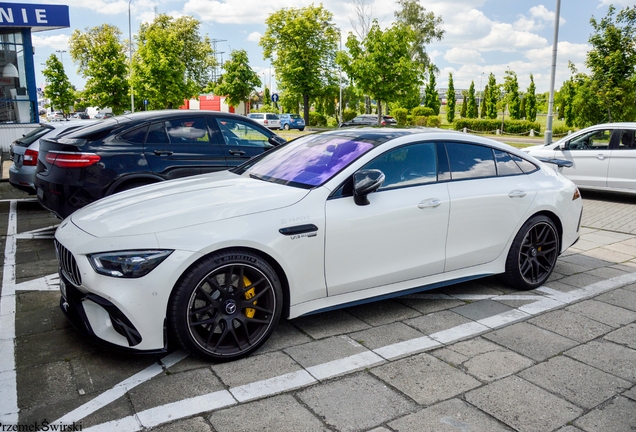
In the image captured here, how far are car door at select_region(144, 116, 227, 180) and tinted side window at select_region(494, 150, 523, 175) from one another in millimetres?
3702

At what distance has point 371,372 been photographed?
A: 3.47 m

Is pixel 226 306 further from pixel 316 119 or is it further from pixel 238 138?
pixel 316 119

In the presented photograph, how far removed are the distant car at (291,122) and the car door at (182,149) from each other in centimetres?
3902

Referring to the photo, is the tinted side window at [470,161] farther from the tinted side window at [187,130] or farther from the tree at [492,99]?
Answer: the tree at [492,99]

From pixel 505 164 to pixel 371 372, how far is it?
2.59 m

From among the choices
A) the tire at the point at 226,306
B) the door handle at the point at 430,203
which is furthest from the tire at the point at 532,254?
the tire at the point at 226,306

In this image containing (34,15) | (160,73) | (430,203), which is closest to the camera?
(430,203)

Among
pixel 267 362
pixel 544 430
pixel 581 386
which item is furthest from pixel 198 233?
pixel 581 386

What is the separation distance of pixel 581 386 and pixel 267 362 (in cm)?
196

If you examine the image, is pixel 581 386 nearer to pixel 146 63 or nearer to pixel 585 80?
pixel 585 80

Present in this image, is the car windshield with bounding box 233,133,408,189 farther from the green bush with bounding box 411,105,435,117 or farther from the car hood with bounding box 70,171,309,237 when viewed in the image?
the green bush with bounding box 411,105,435,117

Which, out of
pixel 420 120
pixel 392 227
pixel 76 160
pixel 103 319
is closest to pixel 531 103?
pixel 420 120

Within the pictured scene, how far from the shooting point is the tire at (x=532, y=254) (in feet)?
16.5

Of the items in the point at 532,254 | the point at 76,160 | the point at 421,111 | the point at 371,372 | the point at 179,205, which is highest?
the point at 421,111
